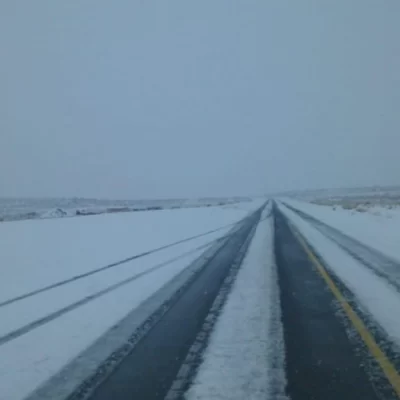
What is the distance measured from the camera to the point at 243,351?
6.79 m

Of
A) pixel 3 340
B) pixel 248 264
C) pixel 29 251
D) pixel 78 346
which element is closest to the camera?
pixel 78 346

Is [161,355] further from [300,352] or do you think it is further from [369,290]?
[369,290]

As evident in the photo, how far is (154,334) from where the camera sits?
8.02 m

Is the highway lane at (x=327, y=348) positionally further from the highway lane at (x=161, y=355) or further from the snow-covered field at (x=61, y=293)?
the snow-covered field at (x=61, y=293)

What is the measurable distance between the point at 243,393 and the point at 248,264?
10.3m

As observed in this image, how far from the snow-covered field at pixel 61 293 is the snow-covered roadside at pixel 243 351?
6.29 ft

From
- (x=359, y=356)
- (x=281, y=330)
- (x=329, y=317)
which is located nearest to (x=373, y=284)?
(x=329, y=317)

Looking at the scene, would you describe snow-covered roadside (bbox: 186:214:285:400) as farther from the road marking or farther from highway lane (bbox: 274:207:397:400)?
the road marking

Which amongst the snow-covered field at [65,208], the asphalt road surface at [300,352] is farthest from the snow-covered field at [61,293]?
the snow-covered field at [65,208]

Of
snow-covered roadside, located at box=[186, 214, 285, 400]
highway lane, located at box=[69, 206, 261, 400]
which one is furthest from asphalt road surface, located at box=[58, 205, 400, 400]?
snow-covered roadside, located at box=[186, 214, 285, 400]

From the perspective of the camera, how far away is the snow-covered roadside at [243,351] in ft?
17.9

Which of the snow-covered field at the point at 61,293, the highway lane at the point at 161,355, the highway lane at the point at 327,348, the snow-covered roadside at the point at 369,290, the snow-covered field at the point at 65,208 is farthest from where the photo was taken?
the snow-covered field at the point at 65,208

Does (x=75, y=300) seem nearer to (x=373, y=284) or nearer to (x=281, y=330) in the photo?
(x=281, y=330)

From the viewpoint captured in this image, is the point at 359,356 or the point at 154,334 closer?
the point at 359,356
